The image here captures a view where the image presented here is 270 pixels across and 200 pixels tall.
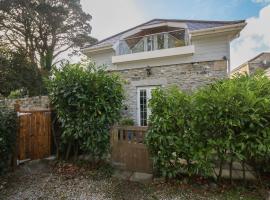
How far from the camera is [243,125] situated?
149 inches

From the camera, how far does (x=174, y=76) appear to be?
8.94 m

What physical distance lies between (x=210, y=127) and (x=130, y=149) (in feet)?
6.92

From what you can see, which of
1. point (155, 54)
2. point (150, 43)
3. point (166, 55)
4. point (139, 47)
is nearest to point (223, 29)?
point (166, 55)

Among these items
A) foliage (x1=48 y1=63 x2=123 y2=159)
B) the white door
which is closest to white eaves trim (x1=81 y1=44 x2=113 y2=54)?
the white door

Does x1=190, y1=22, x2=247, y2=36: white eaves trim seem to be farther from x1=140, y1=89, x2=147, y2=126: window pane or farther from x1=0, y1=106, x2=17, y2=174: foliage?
x1=0, y1=106, x2=17, y2=174: foliage

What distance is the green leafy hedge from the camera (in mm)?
3727

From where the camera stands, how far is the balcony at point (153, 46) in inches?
451

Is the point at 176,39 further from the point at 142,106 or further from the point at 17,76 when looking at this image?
the point at 17,76

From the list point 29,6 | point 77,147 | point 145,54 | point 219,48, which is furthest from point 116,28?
point 77,147

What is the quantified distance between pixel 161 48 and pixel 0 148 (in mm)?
9989

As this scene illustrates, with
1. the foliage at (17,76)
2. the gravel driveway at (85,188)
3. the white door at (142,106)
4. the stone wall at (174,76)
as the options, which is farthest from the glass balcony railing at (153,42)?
the gravel driveway at (85,188)

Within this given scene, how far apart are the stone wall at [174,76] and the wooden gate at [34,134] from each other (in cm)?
315

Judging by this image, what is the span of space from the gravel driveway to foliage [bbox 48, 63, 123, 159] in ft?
2.80

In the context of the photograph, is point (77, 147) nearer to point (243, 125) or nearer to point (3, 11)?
point (243, 125)
